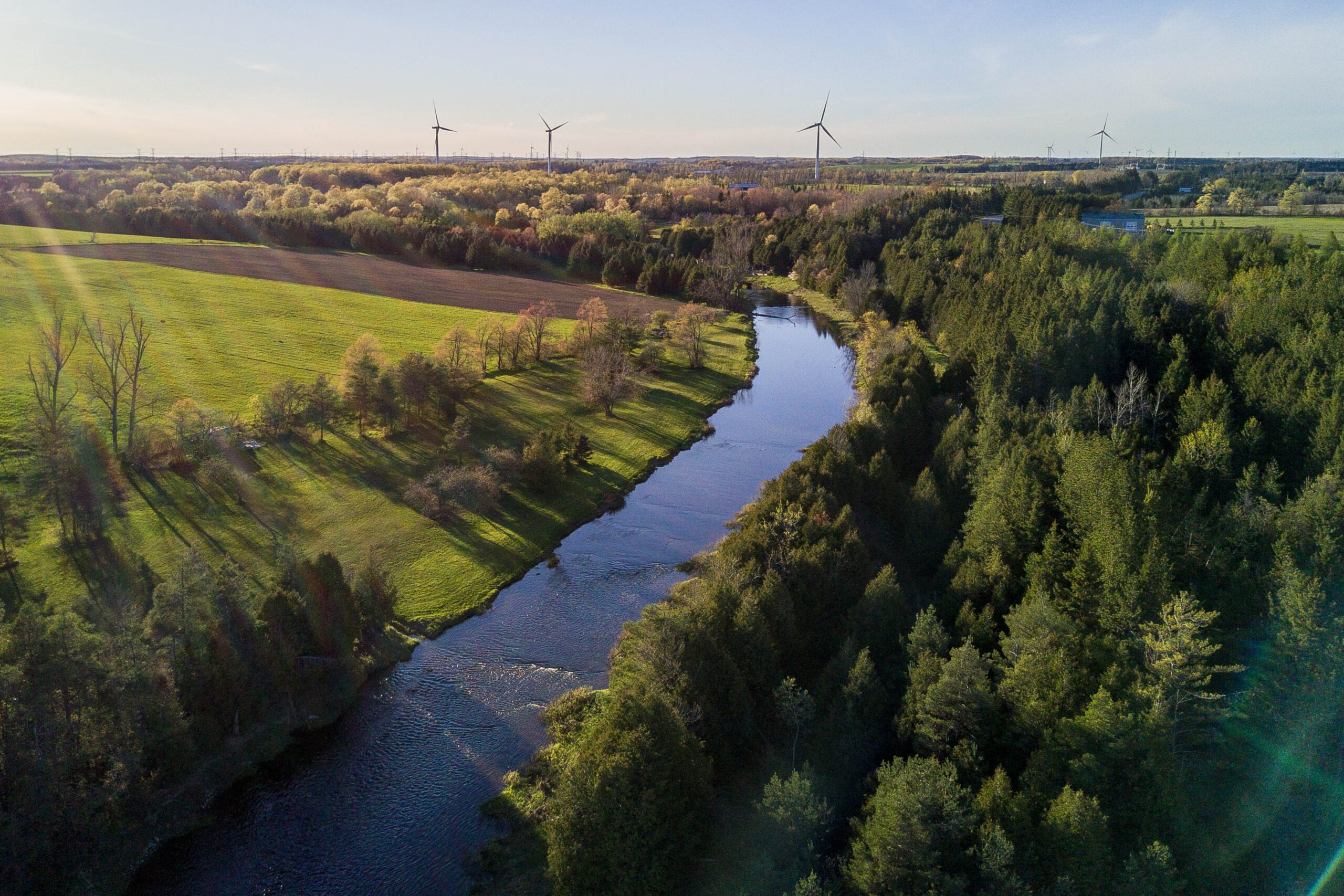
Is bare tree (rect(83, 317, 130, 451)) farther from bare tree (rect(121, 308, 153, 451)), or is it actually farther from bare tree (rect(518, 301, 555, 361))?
bare tree (rect(518, 301, 555, 361))

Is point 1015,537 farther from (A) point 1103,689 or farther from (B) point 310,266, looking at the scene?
(B) point 310,266

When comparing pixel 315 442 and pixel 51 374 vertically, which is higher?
pixel 51 374

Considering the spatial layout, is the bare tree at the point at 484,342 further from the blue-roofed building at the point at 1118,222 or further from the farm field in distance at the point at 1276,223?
the blue-roofed building at the point at 1118,222

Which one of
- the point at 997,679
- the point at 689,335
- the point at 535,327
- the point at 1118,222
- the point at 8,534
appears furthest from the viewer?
the point at 1118,222

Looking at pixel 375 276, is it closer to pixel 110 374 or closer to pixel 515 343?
pixel 515 343

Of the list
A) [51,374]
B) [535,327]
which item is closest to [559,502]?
[535,327]

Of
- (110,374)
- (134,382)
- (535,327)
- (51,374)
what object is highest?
(535,327)
